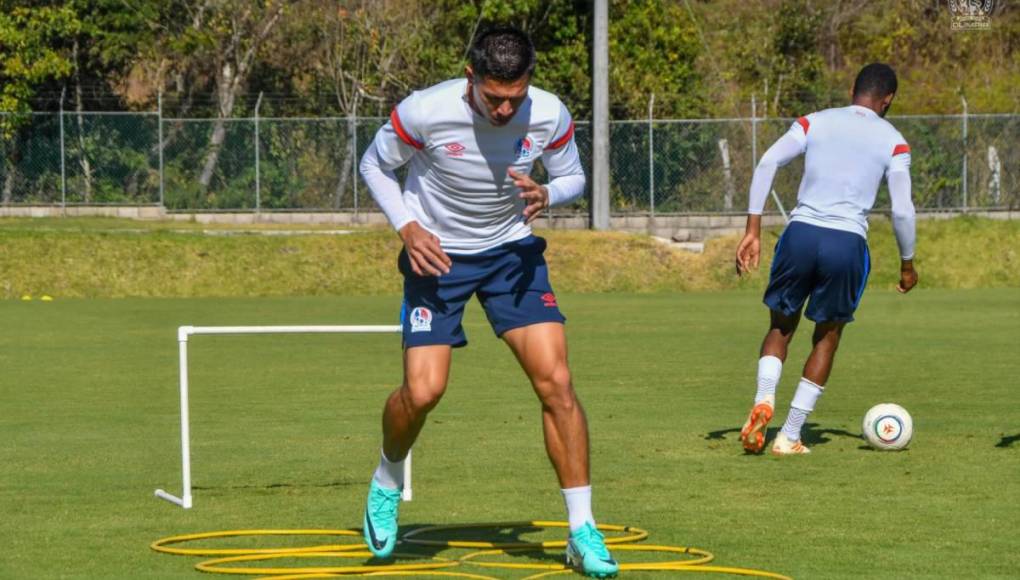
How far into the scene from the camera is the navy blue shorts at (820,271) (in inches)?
371

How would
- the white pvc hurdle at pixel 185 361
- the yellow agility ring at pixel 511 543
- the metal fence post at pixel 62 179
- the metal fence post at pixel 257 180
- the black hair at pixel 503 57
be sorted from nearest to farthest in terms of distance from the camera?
the black hair at pixel 503 57
the yellow agility ring at pixel 511 543
the white pvc hurdle at pixel 185 361
the metal fence post at pixel 62 179
the metal fence post at pixel 257 180

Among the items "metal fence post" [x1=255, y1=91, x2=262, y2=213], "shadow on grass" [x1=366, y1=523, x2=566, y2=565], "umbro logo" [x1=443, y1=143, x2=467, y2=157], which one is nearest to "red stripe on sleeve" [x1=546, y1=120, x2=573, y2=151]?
"umbro logo" [x1=443, y1=143, x2=467, y2=157]

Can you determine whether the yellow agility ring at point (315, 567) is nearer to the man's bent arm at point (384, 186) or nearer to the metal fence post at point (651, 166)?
the man's bent arm at point (384, 186)

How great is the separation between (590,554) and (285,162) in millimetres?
27856

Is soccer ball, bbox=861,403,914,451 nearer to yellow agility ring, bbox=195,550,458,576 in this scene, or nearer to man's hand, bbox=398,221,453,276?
yellow agility ring, bbox=195,550,458,576

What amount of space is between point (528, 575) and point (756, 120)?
84.8 ft

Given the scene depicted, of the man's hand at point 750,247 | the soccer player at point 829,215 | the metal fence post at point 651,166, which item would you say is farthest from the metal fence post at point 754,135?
the man's hand at point 750,247

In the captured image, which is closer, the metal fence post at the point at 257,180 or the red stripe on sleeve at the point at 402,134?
the red stripe on sleeve at the point at 402,134

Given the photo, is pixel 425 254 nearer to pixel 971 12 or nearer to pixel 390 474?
pixel 390 474

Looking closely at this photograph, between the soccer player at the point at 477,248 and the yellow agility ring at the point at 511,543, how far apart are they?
36cm

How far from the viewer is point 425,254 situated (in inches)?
249

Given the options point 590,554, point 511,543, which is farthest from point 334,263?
point 590,554

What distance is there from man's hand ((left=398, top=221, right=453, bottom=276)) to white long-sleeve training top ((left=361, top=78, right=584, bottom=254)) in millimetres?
95

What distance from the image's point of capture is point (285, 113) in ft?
124
